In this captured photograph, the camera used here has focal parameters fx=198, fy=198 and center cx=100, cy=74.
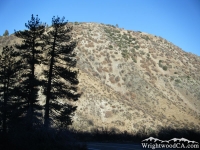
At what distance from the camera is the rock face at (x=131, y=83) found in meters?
40.5

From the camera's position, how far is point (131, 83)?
55.6 m

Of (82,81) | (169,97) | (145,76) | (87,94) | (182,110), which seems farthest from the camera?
(145,76)

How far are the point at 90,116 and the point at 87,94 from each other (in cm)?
564

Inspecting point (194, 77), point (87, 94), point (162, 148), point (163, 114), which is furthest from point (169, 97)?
point (162, 148)

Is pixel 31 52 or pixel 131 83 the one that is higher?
pixel 131 83

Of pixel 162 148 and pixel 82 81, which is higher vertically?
pixel 82 81

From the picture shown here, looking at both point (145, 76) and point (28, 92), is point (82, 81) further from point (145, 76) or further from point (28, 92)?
point (28, 92)

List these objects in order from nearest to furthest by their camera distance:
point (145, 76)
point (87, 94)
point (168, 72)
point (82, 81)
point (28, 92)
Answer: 1. point (28, 92)
2. point (87, 94)
3. point (82, 81)
4. point (145, 76)
5. point (168, 72)

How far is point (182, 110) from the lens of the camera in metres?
50.7

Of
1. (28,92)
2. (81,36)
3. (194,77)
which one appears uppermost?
(81,36)

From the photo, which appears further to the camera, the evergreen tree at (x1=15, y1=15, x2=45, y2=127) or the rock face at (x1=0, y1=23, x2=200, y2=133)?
the rock face at (x1=0, y1=23, x2=200, y2=133)

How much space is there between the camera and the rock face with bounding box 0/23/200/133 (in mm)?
40500

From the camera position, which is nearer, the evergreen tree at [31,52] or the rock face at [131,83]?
the evergreen tree at [31,52]

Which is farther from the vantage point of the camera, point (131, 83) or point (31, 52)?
point (131, 83)
